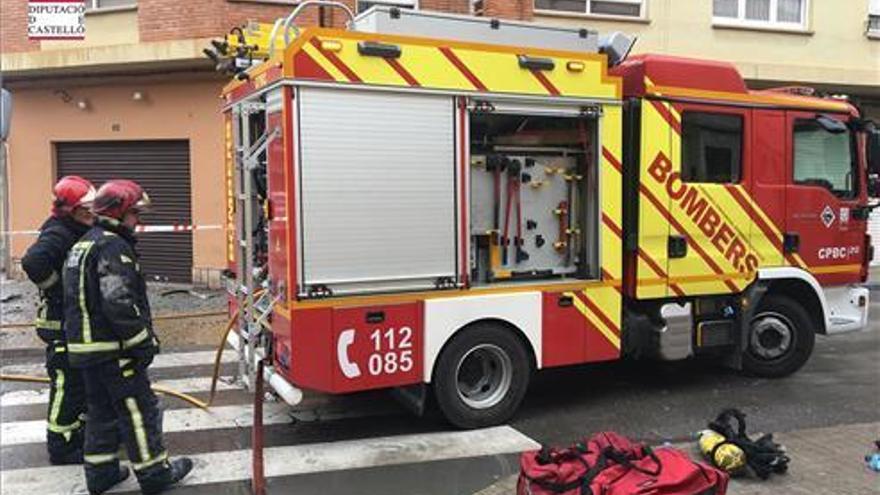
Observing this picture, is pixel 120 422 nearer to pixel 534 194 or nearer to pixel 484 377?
pixel 484 377

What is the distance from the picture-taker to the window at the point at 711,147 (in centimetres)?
668

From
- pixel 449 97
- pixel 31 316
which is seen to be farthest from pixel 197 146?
pixel 449 97

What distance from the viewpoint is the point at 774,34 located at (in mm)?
15766

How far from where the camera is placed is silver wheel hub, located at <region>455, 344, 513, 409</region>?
5934 mm

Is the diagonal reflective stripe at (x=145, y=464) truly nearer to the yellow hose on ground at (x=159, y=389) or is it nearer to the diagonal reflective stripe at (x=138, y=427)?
the diagonal reflective stripe at (x=138, y=427)

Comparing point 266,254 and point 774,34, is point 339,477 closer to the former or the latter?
point 266,254

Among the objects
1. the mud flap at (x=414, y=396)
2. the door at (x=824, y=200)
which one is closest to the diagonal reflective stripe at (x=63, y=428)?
the mud flap at (x=414, y=396)

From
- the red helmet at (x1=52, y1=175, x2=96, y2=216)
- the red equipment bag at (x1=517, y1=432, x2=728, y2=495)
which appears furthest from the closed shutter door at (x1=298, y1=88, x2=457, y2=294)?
the red equipment bag at (x1=517, y1=432, x2=728, y2=495)

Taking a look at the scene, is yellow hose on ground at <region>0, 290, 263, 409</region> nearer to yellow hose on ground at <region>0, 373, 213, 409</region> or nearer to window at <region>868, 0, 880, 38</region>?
yellow hose on ground at <region>0, 373, 213, 409</region>

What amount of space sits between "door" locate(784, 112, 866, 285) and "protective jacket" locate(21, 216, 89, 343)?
563 cm

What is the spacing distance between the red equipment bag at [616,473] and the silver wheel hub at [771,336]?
352cm

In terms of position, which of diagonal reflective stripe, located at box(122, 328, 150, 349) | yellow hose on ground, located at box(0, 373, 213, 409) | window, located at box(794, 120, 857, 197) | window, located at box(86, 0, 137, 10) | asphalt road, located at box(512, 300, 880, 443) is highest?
window, located at box(86, 0, 137, 10)

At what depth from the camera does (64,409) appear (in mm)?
5234

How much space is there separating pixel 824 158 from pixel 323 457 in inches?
201
